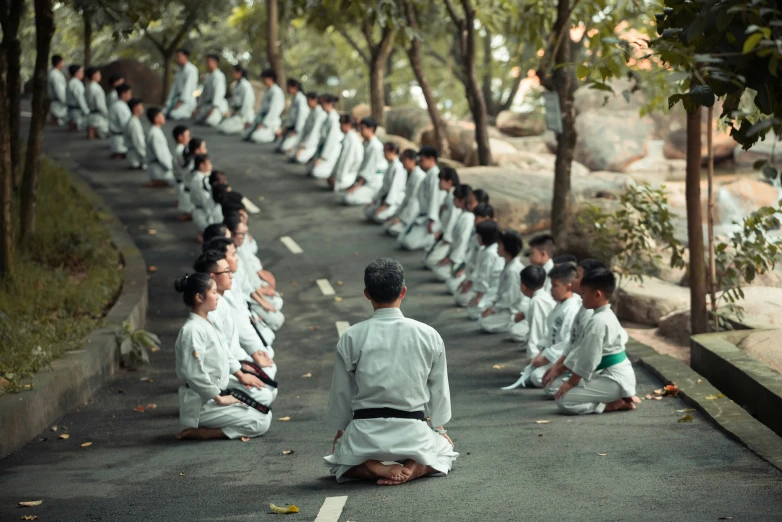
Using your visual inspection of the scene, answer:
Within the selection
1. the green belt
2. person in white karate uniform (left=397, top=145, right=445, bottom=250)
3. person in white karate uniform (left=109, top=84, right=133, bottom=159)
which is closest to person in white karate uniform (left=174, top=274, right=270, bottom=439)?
the green belt

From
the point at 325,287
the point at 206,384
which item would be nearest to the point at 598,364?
the point at 206,384

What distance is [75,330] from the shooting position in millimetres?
9539

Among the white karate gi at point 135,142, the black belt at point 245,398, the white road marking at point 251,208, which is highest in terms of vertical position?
the white karate gi at point 135,142

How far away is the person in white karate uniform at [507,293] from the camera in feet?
34.2

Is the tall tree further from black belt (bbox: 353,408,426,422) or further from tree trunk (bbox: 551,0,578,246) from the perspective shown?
black belt (bbox: 353,408,426,422)

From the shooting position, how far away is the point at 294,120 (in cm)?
1977

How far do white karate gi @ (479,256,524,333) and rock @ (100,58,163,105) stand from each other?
18.3 meters

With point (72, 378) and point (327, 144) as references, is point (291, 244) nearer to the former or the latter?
point (327, 144)

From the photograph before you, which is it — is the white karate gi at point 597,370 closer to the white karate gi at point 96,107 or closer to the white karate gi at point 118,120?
the white karate gi at point 118,120

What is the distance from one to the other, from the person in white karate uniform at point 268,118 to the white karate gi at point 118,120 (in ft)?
9.15

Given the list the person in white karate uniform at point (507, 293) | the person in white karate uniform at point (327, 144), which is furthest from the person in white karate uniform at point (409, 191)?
the person in white karate uniform at point (507, 293)

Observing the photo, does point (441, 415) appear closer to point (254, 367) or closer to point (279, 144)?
point (254, 367)

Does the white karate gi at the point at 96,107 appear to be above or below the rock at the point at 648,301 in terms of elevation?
above

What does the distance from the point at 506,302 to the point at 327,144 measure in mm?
8379
